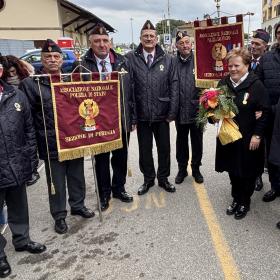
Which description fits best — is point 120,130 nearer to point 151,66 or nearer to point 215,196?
point 151,66

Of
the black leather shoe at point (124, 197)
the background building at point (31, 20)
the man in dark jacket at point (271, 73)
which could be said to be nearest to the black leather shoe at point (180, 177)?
the black leather shoe at point (124, 197)

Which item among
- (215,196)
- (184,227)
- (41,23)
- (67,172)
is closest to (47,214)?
(67,172)

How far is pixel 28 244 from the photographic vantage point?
3.54 m

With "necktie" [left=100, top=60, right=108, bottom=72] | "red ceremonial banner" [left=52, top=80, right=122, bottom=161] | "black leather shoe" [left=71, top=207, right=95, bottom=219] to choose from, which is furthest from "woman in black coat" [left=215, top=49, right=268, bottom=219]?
"black leather shoe" [left=71, top=207, right=95, bottom=219]

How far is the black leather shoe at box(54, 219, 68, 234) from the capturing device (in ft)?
12.8

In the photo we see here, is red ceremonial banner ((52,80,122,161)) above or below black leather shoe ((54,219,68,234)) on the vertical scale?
above

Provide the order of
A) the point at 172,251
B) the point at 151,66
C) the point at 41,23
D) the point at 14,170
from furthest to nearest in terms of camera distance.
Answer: the point at 41,23, the point at 151,66, the point at 172,251, the point at 14,170

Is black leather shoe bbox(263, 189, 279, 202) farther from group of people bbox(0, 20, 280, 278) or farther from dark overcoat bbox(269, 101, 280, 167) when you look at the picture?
dark overcoat bbox(269, 101, 280, 167)

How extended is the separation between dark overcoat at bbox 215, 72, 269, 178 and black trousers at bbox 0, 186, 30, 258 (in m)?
2.26

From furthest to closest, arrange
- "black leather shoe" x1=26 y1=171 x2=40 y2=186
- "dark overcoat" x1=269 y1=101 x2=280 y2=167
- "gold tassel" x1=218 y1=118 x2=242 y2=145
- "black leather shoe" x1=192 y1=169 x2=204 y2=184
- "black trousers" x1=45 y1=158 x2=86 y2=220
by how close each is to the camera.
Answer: "black leather shoe" x1=26 y1=171 x2=40 y2=186 < "black leather shoe" x1=192 y1=169 x2=204 y2=184 < "black trousers" x1=45 y1=158 x2=86 y2=220 < "gold tassel" x1=218 y1=118 x2=242 y2=145 < "dark overcoat" x1=269 y1=101 x2=280 y2=167

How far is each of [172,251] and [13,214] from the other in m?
1.66

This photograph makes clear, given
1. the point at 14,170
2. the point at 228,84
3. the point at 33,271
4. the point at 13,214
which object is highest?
the point at 228,84

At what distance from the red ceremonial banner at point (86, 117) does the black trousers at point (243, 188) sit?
1482 mm

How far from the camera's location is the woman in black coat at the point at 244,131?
357 centimetres
